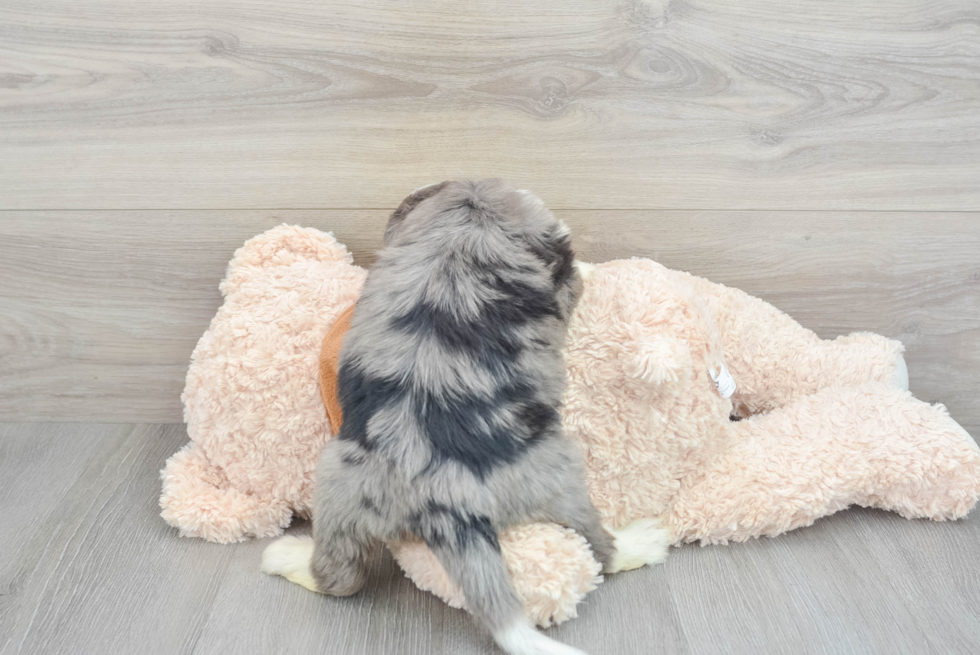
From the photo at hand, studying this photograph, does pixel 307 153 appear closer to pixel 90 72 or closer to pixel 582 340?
pixel 90 72

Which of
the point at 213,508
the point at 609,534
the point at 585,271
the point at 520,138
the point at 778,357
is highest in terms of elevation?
the point at 520,138

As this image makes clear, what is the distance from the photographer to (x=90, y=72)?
3.37 ft

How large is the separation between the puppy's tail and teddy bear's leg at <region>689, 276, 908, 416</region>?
1.69 ft

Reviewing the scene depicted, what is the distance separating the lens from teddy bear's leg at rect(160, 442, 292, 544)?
0.96 m

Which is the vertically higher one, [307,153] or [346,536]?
[307,153]

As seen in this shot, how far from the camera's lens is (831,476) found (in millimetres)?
922

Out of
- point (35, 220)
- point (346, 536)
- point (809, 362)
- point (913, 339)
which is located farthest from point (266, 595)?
point (913, 339)

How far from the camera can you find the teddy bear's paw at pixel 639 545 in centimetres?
89

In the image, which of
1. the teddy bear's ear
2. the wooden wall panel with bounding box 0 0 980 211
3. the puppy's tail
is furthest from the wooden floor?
the teddy bear's ear

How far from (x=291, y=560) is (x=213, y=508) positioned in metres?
0.16

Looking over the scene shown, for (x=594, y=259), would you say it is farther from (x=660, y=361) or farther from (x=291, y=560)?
(x=291, y=560)

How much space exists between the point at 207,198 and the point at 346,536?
0.60 meters

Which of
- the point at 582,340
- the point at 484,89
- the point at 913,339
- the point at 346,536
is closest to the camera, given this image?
the point at 346,536

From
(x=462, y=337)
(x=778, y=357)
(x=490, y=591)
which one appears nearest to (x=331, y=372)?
(x=462, y=337)
